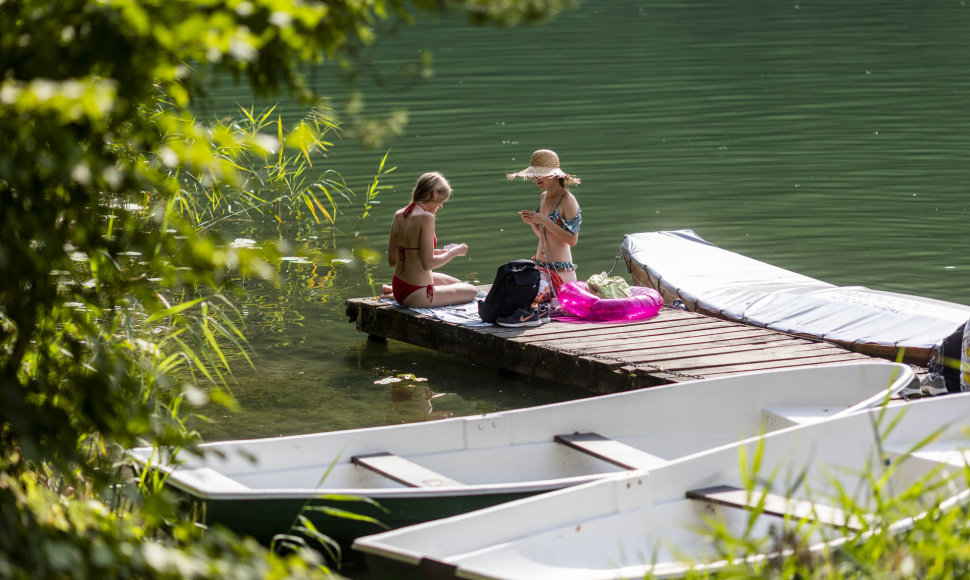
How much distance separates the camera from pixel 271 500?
456 centimetres

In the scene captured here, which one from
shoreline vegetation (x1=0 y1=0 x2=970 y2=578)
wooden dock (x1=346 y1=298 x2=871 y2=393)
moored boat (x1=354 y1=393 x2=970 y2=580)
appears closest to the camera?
shoreline vegetation (x1=0 y1=0 x2=970 y2=578)

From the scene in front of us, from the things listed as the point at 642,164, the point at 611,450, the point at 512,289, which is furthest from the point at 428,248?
the point at 642,164

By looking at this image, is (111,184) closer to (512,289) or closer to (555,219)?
(512,289)

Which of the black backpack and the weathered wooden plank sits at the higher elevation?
the black backpack

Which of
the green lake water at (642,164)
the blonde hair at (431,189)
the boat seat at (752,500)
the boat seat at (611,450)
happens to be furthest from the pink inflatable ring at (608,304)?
the boat seat at (752,500)

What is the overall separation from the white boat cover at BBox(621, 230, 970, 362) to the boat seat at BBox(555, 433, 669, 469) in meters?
2.35

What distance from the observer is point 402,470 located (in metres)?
5.15

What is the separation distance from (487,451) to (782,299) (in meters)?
3.64

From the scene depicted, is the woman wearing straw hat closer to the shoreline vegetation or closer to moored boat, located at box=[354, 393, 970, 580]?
moored boat, located at box=[354, 393, 970, 580]

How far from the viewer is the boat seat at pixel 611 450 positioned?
17.4ft

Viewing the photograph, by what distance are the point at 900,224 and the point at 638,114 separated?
298 inches

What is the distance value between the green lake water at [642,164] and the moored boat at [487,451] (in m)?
1.04

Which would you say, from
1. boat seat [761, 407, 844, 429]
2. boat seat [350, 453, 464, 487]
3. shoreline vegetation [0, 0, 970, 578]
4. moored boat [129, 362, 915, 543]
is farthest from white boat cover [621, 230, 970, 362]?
shoreline vegetation [0, 0, 970, 578]

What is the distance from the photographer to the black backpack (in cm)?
788
